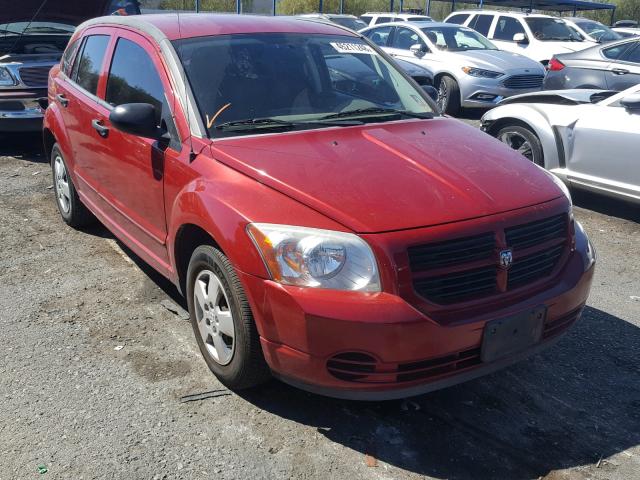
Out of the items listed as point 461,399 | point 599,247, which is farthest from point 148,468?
point 599,247

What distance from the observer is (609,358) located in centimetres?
382

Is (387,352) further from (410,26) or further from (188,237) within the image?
(410,26)

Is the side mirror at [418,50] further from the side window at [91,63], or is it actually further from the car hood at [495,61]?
the side window at [91,63]

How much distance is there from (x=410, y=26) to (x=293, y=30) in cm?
948

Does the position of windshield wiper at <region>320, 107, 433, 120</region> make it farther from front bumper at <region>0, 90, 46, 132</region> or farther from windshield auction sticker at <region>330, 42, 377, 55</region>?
front bumper at <region>0, 90, 46, 132</region>

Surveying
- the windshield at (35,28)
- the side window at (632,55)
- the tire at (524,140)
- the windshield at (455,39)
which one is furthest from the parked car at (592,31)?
the windshield at (35,28)

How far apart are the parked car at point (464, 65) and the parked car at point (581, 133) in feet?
14.7

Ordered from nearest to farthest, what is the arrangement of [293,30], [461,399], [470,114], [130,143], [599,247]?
[461,399], [130,143], [293,30], [599,247], [470,114]

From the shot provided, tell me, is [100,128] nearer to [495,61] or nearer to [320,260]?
[320,260]

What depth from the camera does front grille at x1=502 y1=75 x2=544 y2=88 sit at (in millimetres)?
11680

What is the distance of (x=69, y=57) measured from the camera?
5.54 metres

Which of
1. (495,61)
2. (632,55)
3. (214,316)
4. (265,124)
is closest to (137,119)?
(265,124)

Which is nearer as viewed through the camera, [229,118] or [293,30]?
[229,118]

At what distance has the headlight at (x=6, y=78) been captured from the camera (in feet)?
25.7
